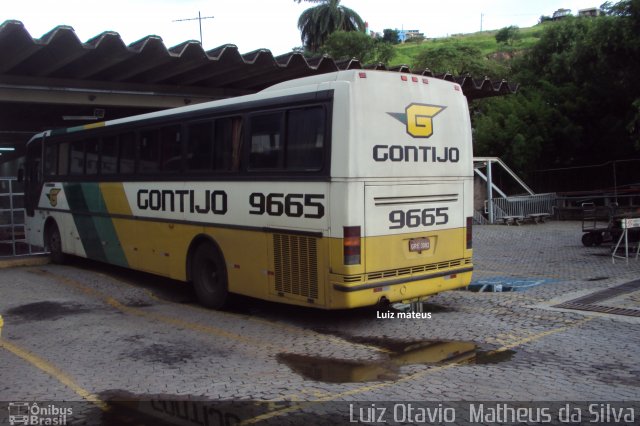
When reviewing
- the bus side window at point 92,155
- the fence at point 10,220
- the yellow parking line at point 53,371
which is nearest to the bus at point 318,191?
the bus side window at point 92,155

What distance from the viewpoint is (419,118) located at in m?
8.10

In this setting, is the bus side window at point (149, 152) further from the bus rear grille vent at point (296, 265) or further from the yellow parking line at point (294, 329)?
the bus rear grille vent at point (296, 265)

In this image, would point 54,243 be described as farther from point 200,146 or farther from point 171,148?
point 200,146

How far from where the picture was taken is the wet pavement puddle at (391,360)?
6.11 meters

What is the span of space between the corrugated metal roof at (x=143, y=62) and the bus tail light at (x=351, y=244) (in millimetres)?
6666

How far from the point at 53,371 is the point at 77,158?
7.40m

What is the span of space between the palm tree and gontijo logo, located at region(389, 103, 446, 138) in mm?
53201

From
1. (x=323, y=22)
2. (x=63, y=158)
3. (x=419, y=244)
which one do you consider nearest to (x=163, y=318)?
(x=419, y=244)

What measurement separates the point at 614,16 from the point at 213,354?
74.8 ft

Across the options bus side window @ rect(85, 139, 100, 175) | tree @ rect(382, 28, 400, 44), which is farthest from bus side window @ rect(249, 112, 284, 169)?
tree @ rect(382, 28, 400, 44)

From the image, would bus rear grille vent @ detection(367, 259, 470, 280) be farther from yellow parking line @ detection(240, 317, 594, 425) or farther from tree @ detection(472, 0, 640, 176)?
tree @ detection(472, 0, 640, 176)

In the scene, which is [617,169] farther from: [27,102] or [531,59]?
[27,102]

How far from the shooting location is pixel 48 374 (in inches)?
244

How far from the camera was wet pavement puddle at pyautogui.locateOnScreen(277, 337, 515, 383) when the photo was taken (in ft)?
20.1
